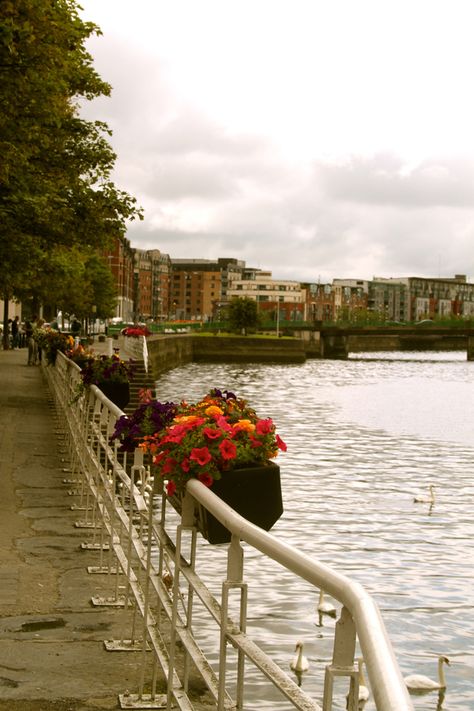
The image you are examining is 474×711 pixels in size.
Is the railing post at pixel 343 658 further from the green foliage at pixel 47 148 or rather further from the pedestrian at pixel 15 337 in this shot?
the pedestrian at pixel 15 337

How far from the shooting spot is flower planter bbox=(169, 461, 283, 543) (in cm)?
512

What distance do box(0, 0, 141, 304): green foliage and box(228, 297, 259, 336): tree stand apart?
8464cm

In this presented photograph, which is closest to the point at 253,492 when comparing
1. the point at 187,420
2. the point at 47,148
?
the point at 187,420

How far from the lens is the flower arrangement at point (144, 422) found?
6547 mm

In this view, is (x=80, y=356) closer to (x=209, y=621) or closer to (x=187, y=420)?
(x=209, y=621)

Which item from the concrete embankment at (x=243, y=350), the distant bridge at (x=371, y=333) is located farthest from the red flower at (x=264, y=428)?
the distant bridge at (x=371, y=333)

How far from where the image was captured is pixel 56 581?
309 inches

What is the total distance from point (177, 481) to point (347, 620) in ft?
8.79

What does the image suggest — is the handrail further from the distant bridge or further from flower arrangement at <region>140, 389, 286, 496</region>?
the distant bridge

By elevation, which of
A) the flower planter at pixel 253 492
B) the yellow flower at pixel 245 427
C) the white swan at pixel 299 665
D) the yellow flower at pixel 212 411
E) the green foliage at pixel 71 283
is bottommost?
the white swan at pixel 299 665

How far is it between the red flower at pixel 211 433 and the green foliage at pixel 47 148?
10.6 m

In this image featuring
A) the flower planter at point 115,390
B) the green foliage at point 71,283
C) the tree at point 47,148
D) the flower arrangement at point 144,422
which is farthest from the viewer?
the green foliage at point 71,283

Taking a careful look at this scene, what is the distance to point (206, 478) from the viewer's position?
4.98m

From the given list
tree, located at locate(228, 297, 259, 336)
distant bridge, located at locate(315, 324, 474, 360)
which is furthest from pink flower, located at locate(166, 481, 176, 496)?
distant bridge, located at locate(315, 324, 474, 360)
